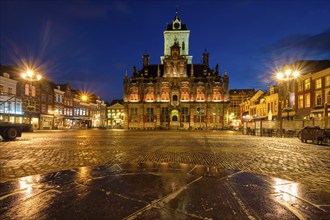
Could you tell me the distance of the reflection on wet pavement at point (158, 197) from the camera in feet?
10.5

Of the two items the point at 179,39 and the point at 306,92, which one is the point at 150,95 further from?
the point at 306,92

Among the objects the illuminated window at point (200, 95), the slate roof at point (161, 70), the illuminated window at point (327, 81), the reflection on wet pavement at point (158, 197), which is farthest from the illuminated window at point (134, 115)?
the reflection on wet pavement at point (158, 197)

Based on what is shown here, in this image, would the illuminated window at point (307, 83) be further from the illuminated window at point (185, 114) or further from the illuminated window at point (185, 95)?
the illuminated window at point (185, 114)

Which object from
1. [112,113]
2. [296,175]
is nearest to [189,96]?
[112,113]

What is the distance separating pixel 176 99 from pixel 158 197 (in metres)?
54.6

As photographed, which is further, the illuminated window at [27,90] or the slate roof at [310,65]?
the illuminated window at [27,90]

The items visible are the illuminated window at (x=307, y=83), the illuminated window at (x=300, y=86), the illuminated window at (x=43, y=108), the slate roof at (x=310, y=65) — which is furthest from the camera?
the illuminated window at (x=43, y=108)

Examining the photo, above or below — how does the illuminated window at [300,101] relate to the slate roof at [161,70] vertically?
below

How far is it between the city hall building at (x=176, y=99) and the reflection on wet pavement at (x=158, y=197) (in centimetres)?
5151

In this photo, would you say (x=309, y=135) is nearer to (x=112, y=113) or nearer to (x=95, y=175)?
(x=95, y=175)

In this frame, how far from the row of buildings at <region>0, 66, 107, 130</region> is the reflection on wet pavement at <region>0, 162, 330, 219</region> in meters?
20.5

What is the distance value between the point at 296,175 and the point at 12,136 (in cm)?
1856

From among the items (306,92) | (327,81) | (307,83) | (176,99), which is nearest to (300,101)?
(306,92)

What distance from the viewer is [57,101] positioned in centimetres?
5178
